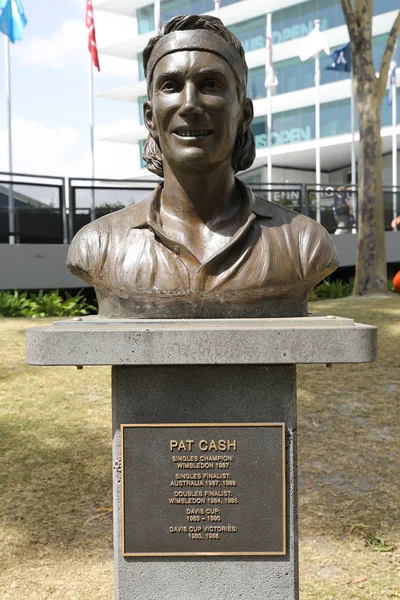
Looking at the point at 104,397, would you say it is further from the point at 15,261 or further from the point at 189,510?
the point at 15,261

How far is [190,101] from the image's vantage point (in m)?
2.99

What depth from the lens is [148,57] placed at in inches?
132

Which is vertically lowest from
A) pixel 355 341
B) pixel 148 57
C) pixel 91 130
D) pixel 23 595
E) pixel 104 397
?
pixel 23 595

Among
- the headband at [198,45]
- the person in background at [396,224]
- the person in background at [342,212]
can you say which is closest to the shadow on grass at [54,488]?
the headband at [198,45]

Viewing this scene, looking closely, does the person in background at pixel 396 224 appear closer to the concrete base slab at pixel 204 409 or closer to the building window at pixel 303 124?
the concrete base slab at pixel 204 409

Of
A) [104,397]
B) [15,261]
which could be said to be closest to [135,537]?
[104,397]

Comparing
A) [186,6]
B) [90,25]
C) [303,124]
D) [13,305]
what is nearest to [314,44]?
[90,25]

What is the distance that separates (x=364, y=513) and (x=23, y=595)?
252 cm

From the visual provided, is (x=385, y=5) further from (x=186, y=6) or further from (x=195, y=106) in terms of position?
(x=195, y=106)

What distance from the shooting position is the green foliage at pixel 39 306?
37.6 ft

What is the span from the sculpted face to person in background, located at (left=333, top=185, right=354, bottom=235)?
13450 millimetres

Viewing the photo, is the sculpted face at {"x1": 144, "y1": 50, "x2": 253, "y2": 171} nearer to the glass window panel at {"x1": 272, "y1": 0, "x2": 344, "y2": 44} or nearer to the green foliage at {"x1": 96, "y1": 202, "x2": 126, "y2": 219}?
the green foliage at {"x1": 96, "y1": 202, "x2": 126, "y2": 219}

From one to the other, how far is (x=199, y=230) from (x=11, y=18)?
1544cm

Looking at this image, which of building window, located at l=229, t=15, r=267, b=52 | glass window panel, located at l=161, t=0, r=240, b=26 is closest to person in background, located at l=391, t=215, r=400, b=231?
building window, located at l=229, t=15, r=267, b=52
